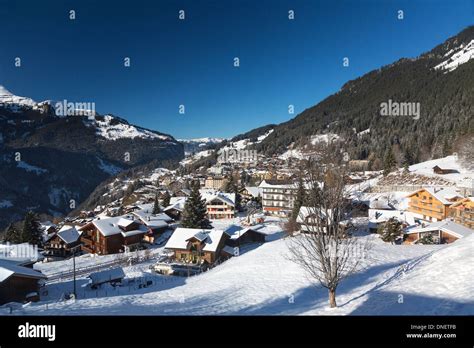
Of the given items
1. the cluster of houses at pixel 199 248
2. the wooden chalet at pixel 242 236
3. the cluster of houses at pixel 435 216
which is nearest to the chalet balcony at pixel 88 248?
the cluster of houses at pixel 199 248

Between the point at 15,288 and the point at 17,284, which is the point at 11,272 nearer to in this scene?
the point at 17,284

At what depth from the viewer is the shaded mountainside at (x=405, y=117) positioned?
7312 centimetres

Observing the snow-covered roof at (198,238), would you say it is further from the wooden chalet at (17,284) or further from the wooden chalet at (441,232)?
the wooden chalet at (441,232)

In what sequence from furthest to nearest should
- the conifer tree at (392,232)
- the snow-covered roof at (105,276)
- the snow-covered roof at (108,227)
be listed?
the snow-covered roof at (108,227), the conifer tree at (392,232), the snow-covered roof at (105,276)

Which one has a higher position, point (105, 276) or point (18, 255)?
point (18, 255)

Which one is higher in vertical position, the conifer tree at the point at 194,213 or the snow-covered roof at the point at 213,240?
the conifer tree at the point at 194,213

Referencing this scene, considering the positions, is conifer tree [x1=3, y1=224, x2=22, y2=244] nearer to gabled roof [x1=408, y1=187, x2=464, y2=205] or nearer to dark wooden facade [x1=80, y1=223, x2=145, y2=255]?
dark wooden facade [x1=80, y1=223, x2=145, y2=255]

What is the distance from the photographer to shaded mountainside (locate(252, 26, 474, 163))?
73119 mm

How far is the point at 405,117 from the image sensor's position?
10400cm

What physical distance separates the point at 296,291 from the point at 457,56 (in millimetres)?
179074

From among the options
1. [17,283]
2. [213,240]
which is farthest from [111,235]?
[17,283]
